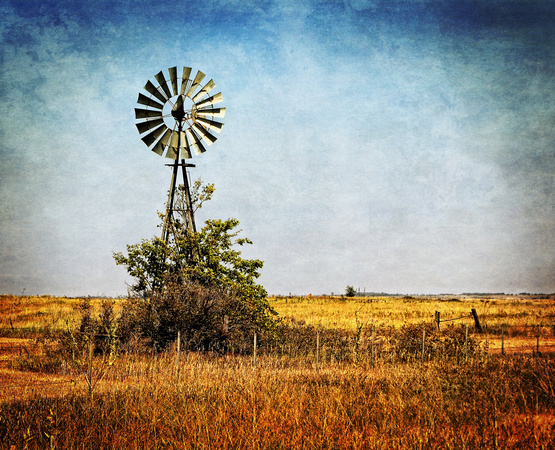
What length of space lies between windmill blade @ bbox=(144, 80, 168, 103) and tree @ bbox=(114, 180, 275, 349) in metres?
4.52

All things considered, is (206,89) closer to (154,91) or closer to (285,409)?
(154,91)

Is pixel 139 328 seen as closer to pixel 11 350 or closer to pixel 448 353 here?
pixel 11 350

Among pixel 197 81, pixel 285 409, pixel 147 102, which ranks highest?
pixel 197 81

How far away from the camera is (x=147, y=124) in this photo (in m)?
22.7

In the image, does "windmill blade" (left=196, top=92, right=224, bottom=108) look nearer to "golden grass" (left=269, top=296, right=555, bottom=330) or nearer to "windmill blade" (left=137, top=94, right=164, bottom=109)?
"windmill blade" (left=137, top=94, right=164, bottom=109)

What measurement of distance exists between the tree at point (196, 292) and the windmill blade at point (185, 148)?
1.49m

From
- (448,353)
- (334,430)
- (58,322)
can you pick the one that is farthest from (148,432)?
(58,322)

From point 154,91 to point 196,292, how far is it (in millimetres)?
10173

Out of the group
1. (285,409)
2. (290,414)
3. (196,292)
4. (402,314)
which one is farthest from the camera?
(402,314)

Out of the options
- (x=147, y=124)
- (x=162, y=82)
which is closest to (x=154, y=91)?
(x=162, y=82)

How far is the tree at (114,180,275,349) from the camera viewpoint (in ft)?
65.6

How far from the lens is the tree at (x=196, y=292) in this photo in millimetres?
19984

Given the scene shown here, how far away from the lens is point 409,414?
8914mm

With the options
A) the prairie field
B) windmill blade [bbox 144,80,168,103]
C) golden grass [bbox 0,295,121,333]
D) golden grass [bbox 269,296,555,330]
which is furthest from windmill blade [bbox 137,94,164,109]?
golden grass [bbox 269,296,555,330]
